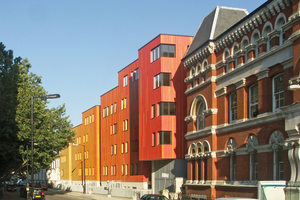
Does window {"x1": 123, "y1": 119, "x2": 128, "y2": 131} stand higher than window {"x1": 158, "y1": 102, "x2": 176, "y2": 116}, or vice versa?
window {"x1": 158, "y1": 102, "x2": 176, "y2": 116}

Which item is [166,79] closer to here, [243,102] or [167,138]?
[167,138]

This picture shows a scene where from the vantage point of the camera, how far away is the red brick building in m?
21.6

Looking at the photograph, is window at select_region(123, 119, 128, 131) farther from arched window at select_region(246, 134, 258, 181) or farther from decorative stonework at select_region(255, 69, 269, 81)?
decorative stonework at select_region(255, 69, 269, 81)

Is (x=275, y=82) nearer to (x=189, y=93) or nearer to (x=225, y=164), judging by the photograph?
(x=225, y=164)

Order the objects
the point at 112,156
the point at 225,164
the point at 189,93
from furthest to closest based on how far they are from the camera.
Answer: the point at 112,156
the point at 189,93
the point at 225,164

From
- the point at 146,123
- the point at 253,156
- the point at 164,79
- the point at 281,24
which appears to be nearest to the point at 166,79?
the point at 164,79

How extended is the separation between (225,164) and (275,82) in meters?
8.40

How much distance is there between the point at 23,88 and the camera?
141ft

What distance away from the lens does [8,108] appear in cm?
4144

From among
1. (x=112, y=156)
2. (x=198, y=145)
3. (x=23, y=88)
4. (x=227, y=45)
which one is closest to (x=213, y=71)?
(x=227, y=45)

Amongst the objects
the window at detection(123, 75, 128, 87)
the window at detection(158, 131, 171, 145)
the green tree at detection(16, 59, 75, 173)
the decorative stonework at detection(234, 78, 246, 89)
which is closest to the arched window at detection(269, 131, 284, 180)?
the decorative stonework at detection(234, 78, 246, 89)

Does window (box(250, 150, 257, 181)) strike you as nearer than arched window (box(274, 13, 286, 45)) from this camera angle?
No

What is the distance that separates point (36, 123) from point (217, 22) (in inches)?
921

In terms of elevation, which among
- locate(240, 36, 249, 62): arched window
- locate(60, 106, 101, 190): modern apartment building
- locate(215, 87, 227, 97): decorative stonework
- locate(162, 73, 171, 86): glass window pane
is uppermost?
locate(240, 36, 249, 62): arched window
